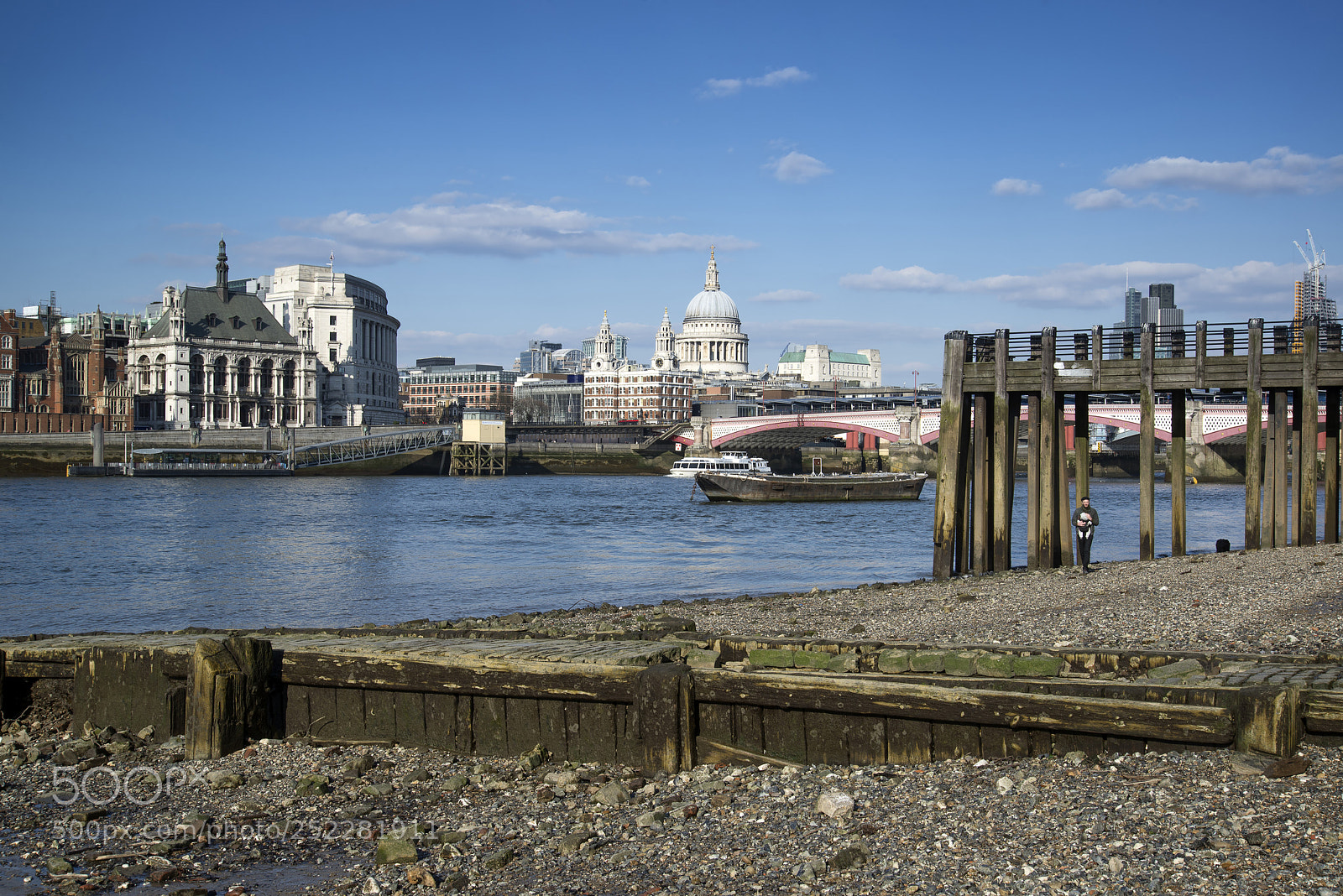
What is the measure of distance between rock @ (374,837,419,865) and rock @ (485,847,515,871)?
1.83 feet

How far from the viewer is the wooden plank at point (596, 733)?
938cm

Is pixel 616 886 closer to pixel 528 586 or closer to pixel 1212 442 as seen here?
pixel 528 586

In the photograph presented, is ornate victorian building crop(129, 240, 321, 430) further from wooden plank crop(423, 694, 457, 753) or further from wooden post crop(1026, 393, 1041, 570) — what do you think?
wooden plank crop(423, 694, 457, 753)

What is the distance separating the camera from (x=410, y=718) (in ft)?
33.2

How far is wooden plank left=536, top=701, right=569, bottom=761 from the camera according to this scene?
9.53m

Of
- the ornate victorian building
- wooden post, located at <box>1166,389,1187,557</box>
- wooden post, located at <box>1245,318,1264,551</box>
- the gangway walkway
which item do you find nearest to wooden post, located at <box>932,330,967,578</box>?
wooden post, located at <box>1166,389,1187,557</box>

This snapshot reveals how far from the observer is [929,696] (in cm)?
840

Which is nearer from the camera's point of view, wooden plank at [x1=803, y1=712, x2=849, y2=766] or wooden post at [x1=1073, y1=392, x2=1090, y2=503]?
wooden plank at [x1=803, y1=712, x2=849, y2=766]

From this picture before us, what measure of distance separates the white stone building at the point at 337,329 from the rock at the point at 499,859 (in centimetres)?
16269

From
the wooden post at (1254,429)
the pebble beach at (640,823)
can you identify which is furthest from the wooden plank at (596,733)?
the wooden post at (1254,429)

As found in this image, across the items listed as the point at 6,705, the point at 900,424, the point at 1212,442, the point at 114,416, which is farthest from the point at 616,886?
the point at 114,416

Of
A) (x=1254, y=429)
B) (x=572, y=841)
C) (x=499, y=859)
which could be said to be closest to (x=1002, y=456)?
(x=1254, y=429)

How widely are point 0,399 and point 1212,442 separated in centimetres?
12171

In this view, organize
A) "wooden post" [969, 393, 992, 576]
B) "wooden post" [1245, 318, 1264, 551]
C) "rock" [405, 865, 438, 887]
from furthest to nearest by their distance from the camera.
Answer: "wooden post" [969, 393, 992, 576], "wooden post" [1245, 318, 1264, 551], "rock" [405, 865, 438, 887]
